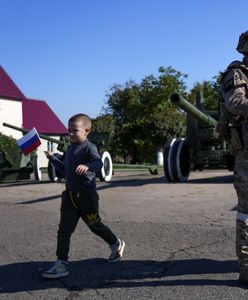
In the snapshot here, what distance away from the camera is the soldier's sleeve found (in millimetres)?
4062

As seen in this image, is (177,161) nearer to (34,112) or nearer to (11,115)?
(11,115)

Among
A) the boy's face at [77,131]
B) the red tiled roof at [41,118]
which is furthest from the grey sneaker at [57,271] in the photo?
the red tiled roof at [41,118]

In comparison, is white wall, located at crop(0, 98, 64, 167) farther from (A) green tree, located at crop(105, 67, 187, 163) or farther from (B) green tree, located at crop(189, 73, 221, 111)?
(B) green tree, located at crop(189, 73, 221, 111)

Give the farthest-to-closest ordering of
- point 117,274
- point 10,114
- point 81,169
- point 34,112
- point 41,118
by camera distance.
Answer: point 34,112
point 41,118
point 10,114
point 117,274
point 81,169

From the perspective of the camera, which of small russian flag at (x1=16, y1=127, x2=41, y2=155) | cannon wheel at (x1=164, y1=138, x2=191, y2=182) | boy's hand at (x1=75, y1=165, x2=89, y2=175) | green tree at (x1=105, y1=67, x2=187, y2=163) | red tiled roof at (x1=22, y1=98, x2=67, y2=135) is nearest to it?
boy's hand at (x1=75, y1=165, x2=89, y2=175)

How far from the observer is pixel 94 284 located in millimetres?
4480

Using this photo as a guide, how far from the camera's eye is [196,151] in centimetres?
1434

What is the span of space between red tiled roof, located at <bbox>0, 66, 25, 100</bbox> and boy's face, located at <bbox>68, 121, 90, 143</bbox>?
107 ft

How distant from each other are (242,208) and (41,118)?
130 feet

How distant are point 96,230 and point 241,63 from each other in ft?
6.27

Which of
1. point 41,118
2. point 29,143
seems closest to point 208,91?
point 41,118

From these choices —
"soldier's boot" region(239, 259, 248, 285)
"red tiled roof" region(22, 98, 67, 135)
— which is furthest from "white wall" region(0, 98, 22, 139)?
"soldier's boot" region(239, 259, 248, 285)

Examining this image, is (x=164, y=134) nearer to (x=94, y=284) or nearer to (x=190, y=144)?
(x=190, y=144)

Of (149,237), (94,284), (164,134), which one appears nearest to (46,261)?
(94,284)
